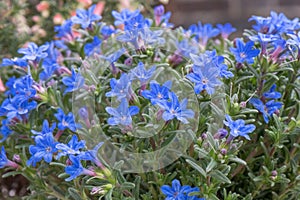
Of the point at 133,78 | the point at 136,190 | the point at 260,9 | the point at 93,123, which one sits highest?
the point at 133,78

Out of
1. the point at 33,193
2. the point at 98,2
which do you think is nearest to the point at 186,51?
the point at 33,193

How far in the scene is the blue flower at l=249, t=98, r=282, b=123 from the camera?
3.85ft

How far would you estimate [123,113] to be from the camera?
3.46 feet

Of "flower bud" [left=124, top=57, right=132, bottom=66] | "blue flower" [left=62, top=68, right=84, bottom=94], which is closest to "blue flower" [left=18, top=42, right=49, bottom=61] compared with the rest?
"blue flower" [left=62, top=68, right=84, bottom=94]

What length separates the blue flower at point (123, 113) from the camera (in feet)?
3.43

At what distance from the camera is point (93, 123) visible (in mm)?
1182

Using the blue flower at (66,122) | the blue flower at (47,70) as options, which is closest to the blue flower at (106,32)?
the blue flower at (47,70)

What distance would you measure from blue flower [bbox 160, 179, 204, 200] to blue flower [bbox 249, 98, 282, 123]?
9.8 inches

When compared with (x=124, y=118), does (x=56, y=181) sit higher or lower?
lower

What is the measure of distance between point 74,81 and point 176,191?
0.39 meters

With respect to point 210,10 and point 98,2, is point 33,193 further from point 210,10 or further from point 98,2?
point 210,10

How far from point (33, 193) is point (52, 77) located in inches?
12.1

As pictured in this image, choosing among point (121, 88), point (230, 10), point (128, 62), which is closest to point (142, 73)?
point (121, 88)

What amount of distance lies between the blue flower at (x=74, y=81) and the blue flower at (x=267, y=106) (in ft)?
1.33
